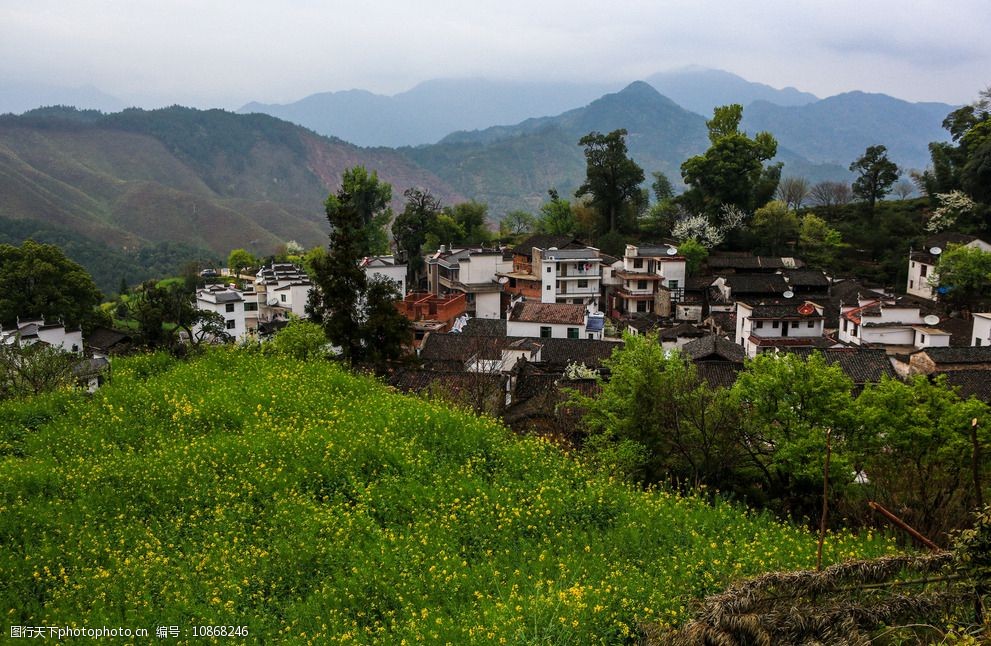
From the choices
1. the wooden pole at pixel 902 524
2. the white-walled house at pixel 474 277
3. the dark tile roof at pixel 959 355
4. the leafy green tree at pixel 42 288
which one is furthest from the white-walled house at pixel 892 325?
the leafy green tree at pixel 42 288

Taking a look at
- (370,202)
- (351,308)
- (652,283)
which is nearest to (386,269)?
(370,202)

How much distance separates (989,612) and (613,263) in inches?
1600

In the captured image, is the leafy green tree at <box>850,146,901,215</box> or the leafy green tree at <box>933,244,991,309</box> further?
the leafy green tree at <box>850,146,901,215</box>

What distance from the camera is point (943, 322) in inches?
1254

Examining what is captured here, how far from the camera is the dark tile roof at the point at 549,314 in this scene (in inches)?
1282

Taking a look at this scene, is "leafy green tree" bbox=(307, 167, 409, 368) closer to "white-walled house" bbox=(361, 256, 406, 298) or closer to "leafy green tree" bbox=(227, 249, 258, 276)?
"white-walled house" bbox=(361, 256, 406, 298)

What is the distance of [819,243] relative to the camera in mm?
47000

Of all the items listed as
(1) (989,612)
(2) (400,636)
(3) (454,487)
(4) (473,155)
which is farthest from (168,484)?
(4) (473,155)

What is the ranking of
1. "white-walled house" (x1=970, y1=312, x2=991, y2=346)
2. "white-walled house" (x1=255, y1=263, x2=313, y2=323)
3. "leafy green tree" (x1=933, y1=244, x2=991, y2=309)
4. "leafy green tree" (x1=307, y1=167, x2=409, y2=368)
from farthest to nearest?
"white-walled house" (x1=255, y1=263, x2=313, y2=323) → "leafy green tree" (x1=933, y1=244, x2=991, y2=309) → "white-walled house" (x1=970, y1=312, x2=991, y2=346) → "leafy green tree" (x1=307, y1=167, x2=409, y2=368)

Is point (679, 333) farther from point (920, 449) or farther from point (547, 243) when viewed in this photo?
point (920, 449)

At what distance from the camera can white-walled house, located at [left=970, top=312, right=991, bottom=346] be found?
92.9 ft

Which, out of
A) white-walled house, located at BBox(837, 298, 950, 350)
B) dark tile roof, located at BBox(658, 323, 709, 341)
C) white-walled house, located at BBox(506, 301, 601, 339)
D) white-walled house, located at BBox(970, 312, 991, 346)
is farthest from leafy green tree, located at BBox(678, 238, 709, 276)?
white-walled house, located at BBox(970, 312, 991, 346)

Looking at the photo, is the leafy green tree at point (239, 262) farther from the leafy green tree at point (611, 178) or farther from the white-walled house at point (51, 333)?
the leafy green tree at point (611, 178)

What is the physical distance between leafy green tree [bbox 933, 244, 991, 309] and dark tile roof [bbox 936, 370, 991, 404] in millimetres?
16039
